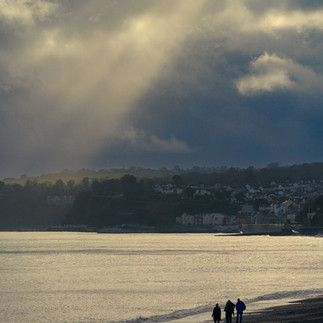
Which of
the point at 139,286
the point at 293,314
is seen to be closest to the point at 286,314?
the point at 293,314

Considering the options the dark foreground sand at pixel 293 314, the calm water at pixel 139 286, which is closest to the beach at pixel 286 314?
the dark foreground sand at pixel 293 314

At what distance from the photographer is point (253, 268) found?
371 feet

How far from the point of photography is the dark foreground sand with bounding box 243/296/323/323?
52.8 meters

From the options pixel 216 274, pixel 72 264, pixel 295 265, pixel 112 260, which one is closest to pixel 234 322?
pixel 216 274

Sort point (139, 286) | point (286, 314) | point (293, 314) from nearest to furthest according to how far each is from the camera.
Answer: point (293, 314)
point (286, 314)
point (139, 286)

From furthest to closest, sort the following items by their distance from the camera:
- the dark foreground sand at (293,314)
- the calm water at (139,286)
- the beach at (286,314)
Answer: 1. the calm water at (139,286)
2. the beach at (286,314)
3. the dark foreground sand at (293,314)

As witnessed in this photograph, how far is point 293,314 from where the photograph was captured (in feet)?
184

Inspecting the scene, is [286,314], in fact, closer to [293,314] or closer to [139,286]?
[293,314]

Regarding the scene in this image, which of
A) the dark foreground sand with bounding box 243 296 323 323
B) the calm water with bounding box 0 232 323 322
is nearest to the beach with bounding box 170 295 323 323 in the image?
the dark foreground sand with bounding box 243 296 323 323

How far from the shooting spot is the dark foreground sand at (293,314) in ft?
173

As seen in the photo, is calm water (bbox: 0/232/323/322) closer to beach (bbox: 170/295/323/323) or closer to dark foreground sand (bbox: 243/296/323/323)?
beach (bbox: 170/295/323/323)

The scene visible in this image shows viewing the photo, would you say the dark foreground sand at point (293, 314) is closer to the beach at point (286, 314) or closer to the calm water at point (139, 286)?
the beach at point (286, 314)

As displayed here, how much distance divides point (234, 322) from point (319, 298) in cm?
1662

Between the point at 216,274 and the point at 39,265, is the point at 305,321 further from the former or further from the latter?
the point at 39,265
